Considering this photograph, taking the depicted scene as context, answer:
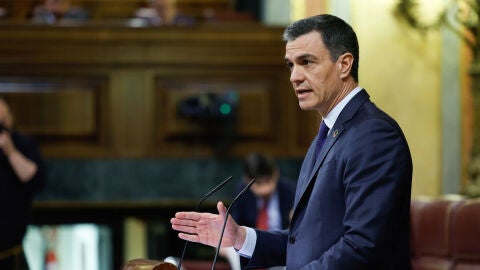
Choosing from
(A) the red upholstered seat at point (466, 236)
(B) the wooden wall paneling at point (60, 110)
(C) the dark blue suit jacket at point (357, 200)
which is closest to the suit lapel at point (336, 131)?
(C) the dark blue suit jacket at point (357, 200)

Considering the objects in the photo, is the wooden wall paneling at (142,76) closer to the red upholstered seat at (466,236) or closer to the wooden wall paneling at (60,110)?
the wooden wall paneling at (60,110)

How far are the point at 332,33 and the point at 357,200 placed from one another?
0.38m

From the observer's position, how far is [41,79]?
5.95 m

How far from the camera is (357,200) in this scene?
1873 millimetres

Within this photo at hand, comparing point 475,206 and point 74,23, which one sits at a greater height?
point 74,23

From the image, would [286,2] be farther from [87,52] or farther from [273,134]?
[87,52]

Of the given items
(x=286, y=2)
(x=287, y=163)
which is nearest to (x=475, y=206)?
(x=287, y=163)

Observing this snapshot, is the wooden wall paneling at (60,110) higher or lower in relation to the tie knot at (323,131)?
lower

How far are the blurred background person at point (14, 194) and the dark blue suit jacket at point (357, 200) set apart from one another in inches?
97.2

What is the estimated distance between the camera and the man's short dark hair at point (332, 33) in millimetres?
2031

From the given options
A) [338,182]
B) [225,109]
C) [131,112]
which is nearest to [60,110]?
[131,112]

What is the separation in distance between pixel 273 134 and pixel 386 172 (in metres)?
4.20

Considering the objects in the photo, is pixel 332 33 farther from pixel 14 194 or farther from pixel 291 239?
pixel 14 194

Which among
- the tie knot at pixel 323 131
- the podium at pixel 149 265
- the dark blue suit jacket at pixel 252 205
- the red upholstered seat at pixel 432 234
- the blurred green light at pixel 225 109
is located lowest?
the dark blue suit jacket at pixel 252 205
